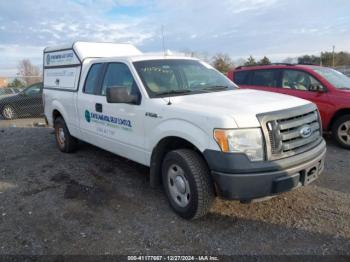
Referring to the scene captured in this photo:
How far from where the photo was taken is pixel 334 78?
715cm

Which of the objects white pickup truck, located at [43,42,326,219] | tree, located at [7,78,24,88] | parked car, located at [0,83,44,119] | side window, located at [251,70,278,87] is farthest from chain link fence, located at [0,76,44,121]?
tree, located at [7,78,24,88]

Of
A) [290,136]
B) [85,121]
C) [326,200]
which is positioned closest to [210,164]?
[290,136]

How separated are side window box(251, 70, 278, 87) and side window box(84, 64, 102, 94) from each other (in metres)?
4.23

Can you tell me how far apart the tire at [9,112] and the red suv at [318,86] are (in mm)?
9819

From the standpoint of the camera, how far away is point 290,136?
3.46 m

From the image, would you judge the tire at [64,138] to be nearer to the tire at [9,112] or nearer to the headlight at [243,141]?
the headlight at [243,141]

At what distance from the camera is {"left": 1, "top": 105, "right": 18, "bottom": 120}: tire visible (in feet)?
44.2

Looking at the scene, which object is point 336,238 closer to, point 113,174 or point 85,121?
point 113,174

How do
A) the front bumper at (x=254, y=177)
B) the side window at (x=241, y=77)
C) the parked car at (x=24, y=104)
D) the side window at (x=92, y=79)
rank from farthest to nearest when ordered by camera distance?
the parked car at (x=24, y=104), the side window at (x=241, y=77), the side window at (x=92, y=79), the front bumper at (x=254, y=177)

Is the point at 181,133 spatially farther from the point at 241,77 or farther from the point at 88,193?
the point at 241,77

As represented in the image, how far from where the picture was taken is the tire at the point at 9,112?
1347 cm

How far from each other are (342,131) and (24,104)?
11.6 meters

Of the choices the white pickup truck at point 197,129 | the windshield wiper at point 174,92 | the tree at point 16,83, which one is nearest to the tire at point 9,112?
the white pickup truck at point 197,129

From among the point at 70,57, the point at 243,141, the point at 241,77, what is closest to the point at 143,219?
the point at 243,141
